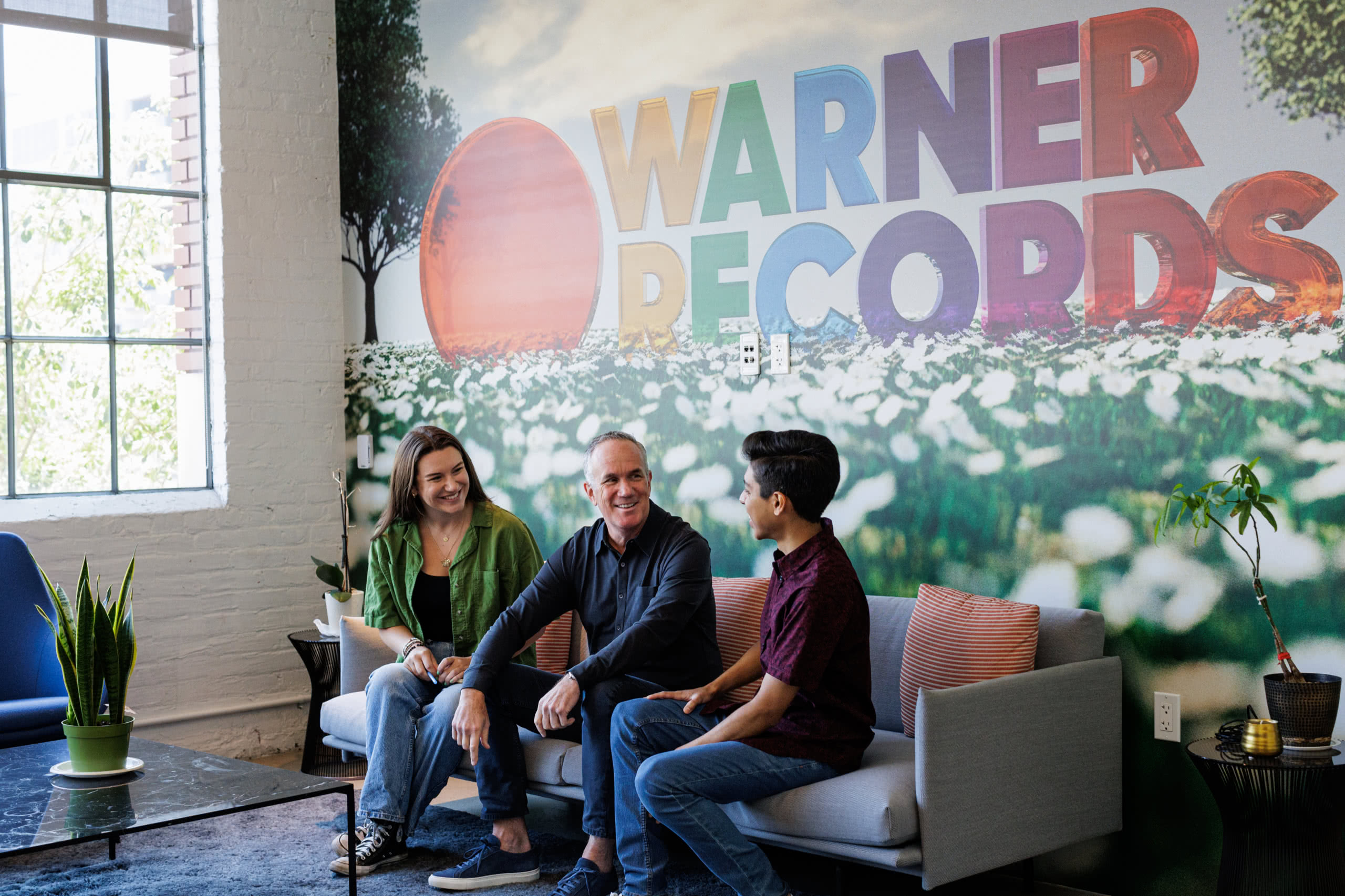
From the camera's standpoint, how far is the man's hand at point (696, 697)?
3129mm

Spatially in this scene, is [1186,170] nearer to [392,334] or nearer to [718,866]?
[718,866]

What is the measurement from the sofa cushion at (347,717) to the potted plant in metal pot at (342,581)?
25.5 inches

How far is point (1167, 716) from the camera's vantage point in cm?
319

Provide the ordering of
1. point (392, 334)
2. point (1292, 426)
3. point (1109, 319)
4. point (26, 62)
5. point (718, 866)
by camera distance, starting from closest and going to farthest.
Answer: point (718, 866)
point (1292, 426)
point (1109, 319)
point (26, 62)
point (392, 334)

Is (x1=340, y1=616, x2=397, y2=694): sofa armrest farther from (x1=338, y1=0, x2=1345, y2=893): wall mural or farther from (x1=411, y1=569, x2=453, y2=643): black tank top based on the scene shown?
(x1=338, y1=0, x2=1345, y2=893): wall mural

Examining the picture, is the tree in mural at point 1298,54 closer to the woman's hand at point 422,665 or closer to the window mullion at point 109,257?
the woman's hand at point 422,665

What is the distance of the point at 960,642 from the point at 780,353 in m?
1.11

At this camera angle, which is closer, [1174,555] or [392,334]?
[1174,555]

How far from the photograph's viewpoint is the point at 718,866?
283 cm

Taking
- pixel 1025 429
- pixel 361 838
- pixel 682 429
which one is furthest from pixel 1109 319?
pixel 361 838

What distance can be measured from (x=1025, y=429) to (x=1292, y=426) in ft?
2.14

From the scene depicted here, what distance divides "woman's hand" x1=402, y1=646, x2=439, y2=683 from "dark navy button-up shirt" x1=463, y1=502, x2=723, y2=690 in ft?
0.73

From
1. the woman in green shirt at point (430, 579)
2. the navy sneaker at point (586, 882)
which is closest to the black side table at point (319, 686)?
the woman in green shirt at point (430, 579)

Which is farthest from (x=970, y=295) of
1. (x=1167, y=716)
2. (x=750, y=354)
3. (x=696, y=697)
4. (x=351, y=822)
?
(x=351, y=822)
